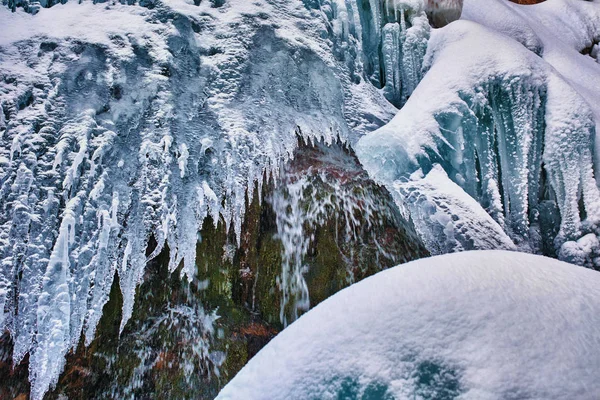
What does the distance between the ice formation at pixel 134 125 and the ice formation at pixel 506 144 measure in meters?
0.51

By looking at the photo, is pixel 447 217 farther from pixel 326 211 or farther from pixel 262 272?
pixel 262 272

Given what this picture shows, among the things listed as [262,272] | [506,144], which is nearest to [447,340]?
[506,144]

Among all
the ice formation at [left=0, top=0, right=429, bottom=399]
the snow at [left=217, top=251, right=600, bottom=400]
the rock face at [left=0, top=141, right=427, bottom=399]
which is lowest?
the rock face at [left=0, top=141, right=427, bottom=399]

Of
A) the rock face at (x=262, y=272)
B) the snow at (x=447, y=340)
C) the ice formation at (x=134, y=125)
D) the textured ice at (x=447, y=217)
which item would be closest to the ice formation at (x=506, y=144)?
the textured ice at (x=447, y=217)

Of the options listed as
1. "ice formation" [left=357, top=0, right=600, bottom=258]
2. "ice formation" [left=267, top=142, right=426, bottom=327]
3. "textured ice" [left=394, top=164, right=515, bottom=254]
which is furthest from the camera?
"ice formation" [left=267, top=142, right=426, bottom=327]

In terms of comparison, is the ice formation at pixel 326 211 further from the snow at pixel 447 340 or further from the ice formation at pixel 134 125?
the snow at pixel 447 340

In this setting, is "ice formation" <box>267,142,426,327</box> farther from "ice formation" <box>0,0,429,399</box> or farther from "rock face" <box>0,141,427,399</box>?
"ice formation" <box>0,0,429,399</box>

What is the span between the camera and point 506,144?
2912mm

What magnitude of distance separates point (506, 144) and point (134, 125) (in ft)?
8.01

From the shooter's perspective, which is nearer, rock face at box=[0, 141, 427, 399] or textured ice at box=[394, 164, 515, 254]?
textured ice at box=[394, 164, 515, 254]

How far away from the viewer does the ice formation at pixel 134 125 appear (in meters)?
2.34

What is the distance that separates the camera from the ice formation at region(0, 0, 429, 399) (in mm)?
2336

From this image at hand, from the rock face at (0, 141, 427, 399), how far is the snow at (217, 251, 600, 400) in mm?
1929

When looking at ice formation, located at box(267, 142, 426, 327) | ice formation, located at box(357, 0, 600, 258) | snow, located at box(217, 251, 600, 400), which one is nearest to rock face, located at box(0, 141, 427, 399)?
ice formation, located at box(267, 142, 426, 327)
